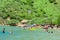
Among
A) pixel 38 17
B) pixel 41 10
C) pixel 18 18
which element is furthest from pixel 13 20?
pixel 41 10

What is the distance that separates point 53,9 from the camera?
3312 inches

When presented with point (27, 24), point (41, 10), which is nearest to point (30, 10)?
point (41, 10)

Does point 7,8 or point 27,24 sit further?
point 7,8

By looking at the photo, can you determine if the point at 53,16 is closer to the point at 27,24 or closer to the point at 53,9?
the point at 53,9

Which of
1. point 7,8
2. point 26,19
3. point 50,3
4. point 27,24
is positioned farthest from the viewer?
point 50,3

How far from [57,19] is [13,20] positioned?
455 inches

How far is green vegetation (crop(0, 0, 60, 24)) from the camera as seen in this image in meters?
74.2

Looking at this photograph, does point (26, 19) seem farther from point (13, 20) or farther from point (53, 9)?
point (53, 9)

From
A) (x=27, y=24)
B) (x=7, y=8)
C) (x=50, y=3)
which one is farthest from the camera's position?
(x=50, y=3)

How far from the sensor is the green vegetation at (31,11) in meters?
74.2

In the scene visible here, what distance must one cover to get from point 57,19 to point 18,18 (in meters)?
10.7

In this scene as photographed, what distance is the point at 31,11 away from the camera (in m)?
83.2

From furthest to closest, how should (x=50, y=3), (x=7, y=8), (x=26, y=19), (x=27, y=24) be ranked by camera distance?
1. (x=50, y=3)
2. (x=7, y=8)
3. (x=26, y=19)
4. (x=27, y=24)

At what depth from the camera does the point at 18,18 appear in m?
A: 75.7
